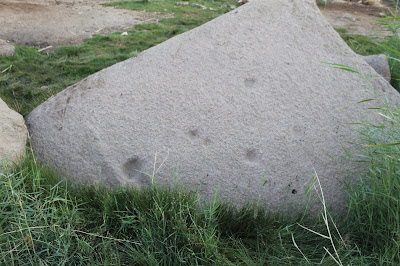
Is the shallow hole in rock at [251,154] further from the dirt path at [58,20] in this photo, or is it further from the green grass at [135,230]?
the dirt path at [58,20]

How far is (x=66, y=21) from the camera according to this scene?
633 centimetres

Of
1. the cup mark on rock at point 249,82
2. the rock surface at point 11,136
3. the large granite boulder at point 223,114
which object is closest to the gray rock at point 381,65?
the large granite boulder at point 223,114

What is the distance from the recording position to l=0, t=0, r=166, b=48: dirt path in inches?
214

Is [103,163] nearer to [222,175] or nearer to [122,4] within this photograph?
[222,175]

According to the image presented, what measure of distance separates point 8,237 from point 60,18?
5877 millimetres

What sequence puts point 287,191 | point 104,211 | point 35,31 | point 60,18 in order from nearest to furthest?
point 104,211 < point 287,191 < point 35,31 < point 60,18

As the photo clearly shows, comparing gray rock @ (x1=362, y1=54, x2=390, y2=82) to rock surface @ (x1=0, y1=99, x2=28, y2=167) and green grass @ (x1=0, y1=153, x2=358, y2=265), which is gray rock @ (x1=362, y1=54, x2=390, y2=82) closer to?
green grass @ (x1=0, y1=153, x2=358, y2=265)

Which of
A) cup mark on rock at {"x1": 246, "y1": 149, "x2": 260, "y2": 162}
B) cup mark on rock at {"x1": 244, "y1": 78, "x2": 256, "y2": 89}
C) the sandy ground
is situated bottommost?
the sandy ground

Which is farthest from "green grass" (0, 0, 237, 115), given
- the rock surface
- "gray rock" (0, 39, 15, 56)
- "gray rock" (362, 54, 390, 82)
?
"gray rock" (362, 54, 390, 82)

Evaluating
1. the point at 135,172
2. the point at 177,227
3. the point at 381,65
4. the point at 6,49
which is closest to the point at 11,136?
the point at 135,172

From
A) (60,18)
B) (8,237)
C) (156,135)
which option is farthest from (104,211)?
(60,18)

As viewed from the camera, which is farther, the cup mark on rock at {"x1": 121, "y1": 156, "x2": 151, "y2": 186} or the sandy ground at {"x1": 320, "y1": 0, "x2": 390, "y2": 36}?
the sandy ground at {"x1": 320, "y1": 0, "x2": 390, "y2": 36}

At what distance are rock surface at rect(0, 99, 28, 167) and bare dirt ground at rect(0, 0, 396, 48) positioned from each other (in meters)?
3.41

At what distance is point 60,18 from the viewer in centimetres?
647
